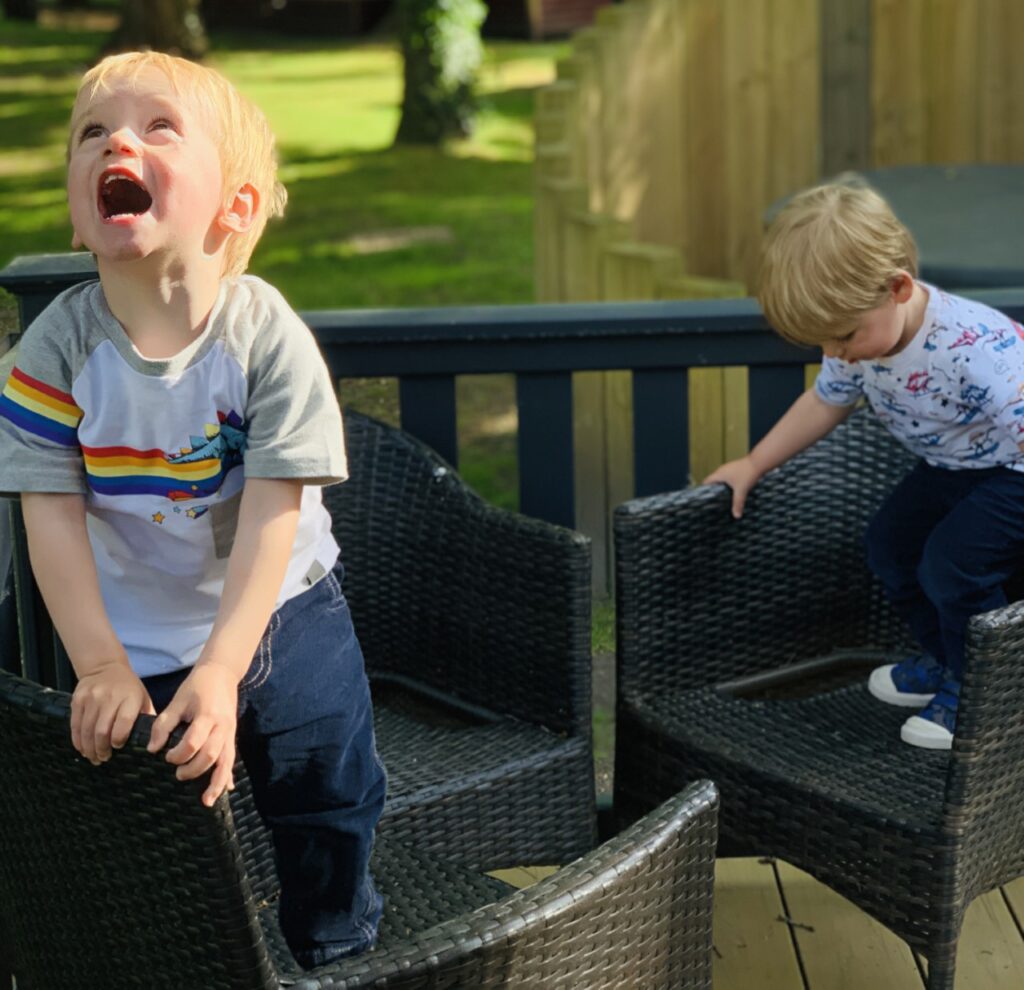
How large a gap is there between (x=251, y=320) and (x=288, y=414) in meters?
0.12

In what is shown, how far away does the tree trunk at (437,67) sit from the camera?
11914mm

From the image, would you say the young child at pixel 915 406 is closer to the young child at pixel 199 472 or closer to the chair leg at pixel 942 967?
the chair leg at pixel 942 967

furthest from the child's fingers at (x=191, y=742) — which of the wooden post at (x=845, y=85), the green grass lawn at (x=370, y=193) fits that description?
the wooden post at (x=845, y=85)

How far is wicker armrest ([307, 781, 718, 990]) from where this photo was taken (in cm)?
150

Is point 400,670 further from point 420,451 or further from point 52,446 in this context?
point 52,446

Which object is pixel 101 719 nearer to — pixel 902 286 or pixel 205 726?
pixel 205 726

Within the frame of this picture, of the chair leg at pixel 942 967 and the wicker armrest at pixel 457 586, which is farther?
the wicker armrest at pixel 457 586

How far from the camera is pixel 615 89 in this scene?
601 centimetres

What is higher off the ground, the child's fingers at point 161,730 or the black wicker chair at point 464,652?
the child's fingers at point 161,730

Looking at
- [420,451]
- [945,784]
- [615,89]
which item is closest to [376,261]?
[615,89]

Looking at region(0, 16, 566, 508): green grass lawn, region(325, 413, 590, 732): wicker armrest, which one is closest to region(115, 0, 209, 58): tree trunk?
region(0, 16, 566, 508): green grass lawn

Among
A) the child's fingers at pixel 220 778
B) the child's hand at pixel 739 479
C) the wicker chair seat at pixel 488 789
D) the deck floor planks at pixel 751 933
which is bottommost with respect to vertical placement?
the deck floor planks at pixel 751 933

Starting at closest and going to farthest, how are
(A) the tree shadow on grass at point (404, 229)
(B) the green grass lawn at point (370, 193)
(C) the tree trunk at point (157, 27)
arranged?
(B) the green grass lawn at point (370, 193), (A) the tree shadow on grass at point (404, 229), (C) the tree trunk at point (157, 27)

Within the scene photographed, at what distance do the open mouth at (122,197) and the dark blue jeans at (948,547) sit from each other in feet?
4.21
